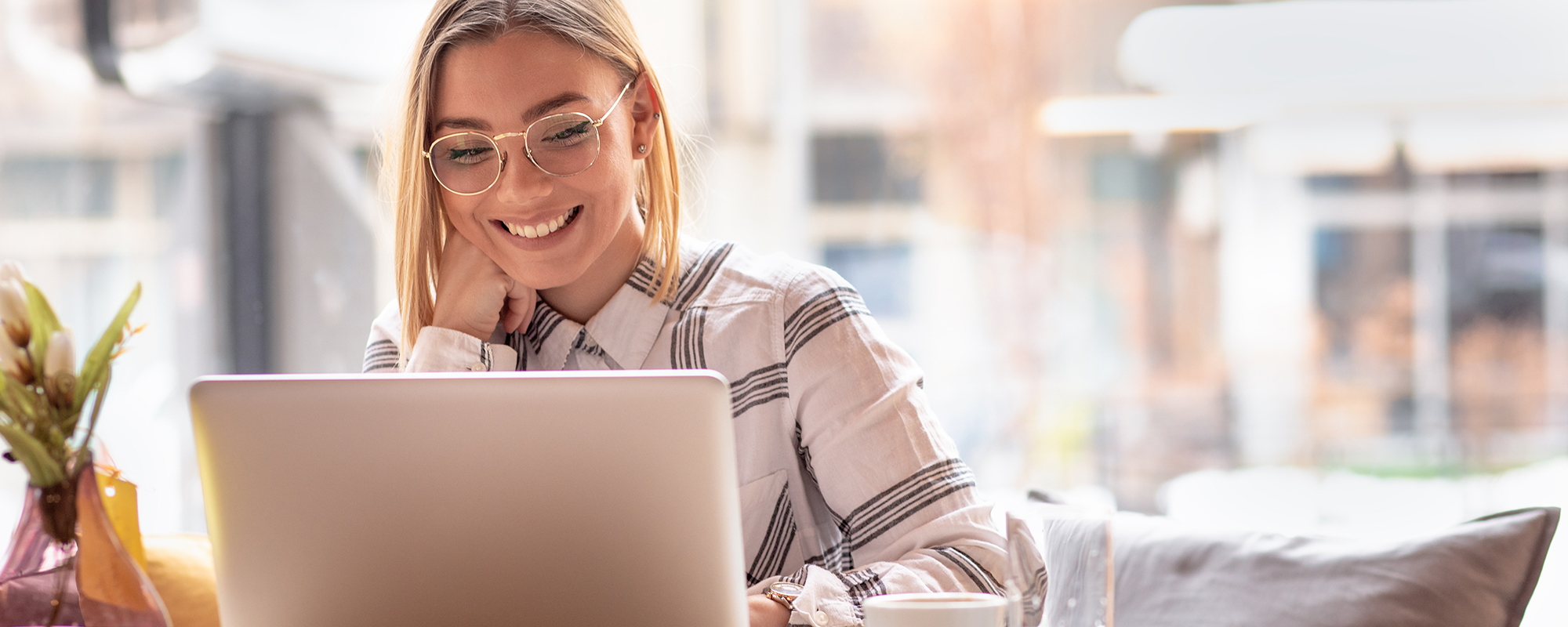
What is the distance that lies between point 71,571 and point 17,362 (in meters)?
0.14

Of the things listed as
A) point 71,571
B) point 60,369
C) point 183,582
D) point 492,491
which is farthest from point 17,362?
point 183,582

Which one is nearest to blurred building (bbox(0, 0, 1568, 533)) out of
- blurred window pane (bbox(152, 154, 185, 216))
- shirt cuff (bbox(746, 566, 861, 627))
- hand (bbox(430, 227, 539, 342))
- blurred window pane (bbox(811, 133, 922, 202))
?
blurred window pane (bbox(811, 133, 922, 202))

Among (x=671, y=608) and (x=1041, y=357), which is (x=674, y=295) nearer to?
(x=671, y=608)

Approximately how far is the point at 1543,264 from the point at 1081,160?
52.2 inches

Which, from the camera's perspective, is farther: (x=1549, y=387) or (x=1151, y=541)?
(x=1549, y=387)

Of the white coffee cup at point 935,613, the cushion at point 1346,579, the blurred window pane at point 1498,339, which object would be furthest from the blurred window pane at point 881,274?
the white coffee cup at point 935,613

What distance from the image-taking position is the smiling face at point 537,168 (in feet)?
4.24

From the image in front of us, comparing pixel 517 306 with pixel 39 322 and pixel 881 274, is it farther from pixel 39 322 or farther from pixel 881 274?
pixel 881 274

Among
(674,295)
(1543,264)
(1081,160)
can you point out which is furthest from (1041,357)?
(674,295)

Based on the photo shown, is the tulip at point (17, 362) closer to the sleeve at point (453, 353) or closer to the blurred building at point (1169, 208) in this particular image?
the sleeve at point (453, 353)

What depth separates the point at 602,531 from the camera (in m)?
0.77

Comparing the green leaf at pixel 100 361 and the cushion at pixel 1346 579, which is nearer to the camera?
the green leaf at pixel 100 361

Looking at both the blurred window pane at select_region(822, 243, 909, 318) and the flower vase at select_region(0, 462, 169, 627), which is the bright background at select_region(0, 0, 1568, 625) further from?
the flower vase at select_region(0, 462, 169, 627)

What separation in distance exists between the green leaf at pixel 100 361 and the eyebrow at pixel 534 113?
0.54m
